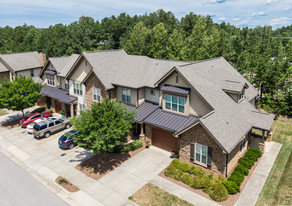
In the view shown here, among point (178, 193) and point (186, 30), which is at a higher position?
point (186, 30)

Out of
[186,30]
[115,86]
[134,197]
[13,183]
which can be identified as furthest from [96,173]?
[186,30]

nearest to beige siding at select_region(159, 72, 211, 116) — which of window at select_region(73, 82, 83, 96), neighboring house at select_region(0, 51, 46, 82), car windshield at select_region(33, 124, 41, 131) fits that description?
window at select_region(73, 82, 83, 96)

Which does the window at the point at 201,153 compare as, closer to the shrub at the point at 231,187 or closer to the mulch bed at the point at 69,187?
the shrub at the point at 231,187

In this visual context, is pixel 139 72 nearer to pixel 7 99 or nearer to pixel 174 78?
pixel 174 78

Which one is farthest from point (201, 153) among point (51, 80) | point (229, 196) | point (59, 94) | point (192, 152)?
point (51, 80)

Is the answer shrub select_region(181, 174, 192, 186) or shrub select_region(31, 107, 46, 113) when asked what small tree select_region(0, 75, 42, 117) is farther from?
shrub select_region(181, 174, 192, 186)

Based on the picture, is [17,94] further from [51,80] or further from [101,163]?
[101,163]
